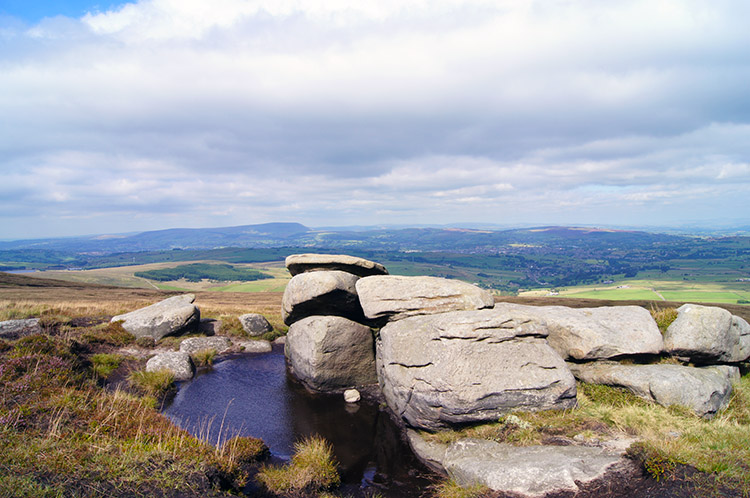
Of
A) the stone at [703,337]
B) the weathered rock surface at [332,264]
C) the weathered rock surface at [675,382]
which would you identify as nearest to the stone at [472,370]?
the weathered rock surface at [675,382]

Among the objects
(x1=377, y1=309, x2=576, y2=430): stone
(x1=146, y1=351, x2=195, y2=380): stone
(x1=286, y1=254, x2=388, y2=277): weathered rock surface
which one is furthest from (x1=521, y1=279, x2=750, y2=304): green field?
(x1=146, y1=351, x2=195, y2=380): stone

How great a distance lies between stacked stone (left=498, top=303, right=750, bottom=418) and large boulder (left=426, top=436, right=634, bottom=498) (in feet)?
18.7

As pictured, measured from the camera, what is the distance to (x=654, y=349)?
55.6 ft

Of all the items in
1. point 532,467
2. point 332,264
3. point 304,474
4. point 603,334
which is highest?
point 332,264

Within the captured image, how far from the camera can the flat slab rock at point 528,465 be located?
33.7ft

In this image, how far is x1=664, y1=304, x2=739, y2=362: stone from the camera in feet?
54.1

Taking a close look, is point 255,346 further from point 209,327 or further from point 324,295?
point 324,295

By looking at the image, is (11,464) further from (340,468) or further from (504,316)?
(504,316)

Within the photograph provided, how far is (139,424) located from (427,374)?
35.6 ft

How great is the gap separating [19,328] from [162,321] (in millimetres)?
8156

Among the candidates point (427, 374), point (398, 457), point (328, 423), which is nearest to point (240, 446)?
point (328, 423)

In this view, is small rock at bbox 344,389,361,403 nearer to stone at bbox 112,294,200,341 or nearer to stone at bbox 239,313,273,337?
stone at bbox 239,313,273,337

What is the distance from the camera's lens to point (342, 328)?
21.0m

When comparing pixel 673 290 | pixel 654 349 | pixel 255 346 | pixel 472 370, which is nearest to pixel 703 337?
pixel 654 349
